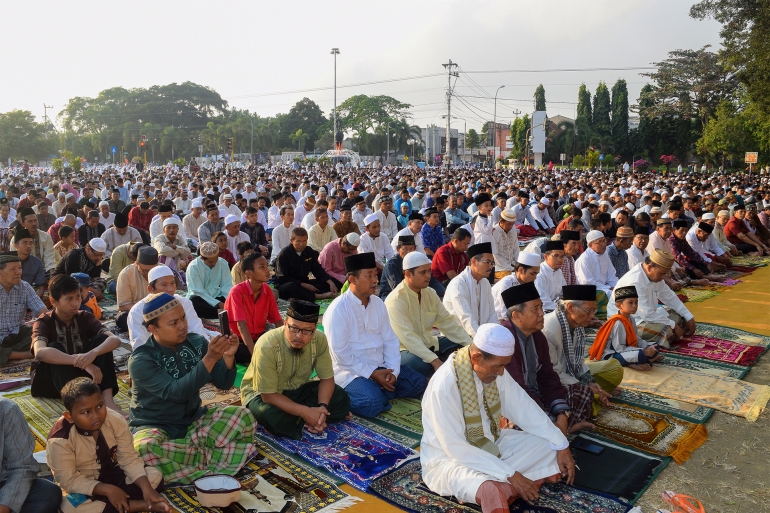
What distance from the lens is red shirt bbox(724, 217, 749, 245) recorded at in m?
11.1

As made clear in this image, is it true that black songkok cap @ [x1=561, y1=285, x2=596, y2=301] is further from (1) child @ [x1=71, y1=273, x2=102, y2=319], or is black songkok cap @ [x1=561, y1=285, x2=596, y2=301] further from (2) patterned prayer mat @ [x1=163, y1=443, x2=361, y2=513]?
(1) child @ [x1=71, y1=273, x2=102, y2=319]

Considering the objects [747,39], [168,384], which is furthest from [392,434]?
[747,39]

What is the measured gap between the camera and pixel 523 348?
378cm

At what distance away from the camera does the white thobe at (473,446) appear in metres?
Answer: 2.99

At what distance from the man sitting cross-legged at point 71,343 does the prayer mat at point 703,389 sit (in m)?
3.73

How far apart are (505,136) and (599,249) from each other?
261ft

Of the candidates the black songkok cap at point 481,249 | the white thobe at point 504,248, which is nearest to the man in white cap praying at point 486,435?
the black songkok cap at point 481,249

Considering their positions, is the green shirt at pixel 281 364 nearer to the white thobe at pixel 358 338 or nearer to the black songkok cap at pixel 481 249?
the white thobe at pixel 358 338

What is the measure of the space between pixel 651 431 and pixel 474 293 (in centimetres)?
181

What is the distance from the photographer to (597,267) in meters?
7.15

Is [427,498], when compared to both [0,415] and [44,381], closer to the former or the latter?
[0,415]

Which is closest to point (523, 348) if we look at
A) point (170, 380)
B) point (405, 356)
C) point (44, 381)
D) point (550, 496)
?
point (550, 496)

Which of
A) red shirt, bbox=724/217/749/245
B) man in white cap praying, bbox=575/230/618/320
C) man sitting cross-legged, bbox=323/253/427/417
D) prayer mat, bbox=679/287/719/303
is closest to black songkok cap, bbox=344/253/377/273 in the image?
man sitting cross-legged, bbox=323/253/427/417

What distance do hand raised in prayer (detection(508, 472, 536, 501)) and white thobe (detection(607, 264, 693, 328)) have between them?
309 cm
